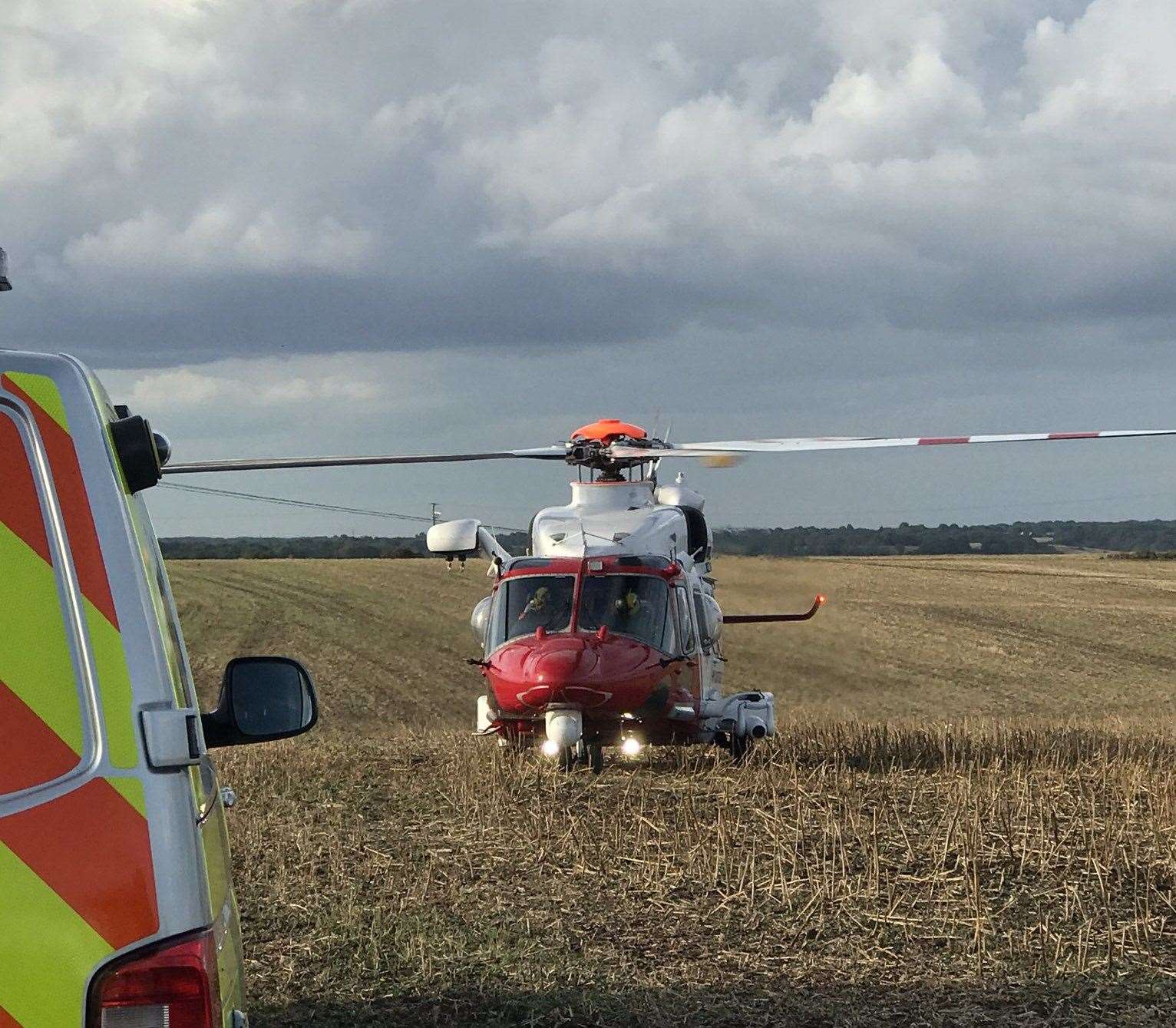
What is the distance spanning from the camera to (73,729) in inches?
98.6

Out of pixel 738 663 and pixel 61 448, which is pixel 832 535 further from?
pixel 61 448

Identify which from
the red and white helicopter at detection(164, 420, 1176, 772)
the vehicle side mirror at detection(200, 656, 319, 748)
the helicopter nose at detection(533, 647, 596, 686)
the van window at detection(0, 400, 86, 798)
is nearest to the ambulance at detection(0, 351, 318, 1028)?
the van window at detection(0, 400, 86, 798)

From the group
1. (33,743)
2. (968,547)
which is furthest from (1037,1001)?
(968,547)

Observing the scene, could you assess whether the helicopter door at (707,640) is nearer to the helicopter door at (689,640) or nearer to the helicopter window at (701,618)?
the helicopter window at (701,618)

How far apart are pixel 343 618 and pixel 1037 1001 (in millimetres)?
32549

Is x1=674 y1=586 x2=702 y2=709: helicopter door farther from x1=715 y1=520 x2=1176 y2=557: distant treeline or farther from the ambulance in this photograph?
the ambulance

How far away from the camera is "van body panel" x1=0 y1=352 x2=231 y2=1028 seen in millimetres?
2438

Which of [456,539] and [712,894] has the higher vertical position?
[456,539]

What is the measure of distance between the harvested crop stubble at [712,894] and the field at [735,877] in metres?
0.02

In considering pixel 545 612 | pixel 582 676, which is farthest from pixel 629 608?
pixel 582 676

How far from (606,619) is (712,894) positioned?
252 inches

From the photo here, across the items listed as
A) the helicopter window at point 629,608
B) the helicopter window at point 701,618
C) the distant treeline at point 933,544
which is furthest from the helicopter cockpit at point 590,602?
the distant treeline at point 933,544

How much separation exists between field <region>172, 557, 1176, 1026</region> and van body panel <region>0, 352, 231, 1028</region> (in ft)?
13.9

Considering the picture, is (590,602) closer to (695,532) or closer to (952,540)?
(695,532)
